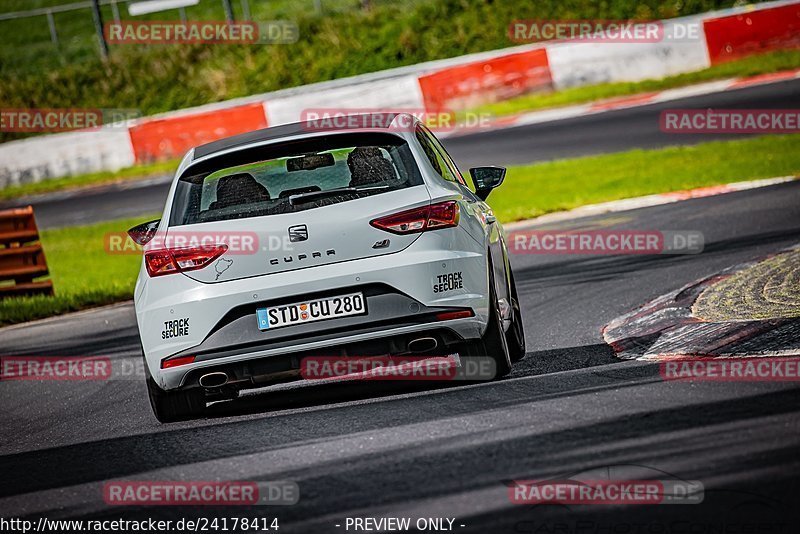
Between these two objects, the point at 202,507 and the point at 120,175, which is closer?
the point at 202,507

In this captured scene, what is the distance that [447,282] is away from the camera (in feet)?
24.2

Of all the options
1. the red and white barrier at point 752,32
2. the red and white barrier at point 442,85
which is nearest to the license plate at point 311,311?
the red and white barrier at point 442,85

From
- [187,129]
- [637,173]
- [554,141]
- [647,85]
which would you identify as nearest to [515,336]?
[637,173]

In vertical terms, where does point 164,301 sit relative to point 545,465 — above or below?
above

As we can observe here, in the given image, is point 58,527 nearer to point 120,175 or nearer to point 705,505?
point 705,505

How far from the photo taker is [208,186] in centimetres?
781

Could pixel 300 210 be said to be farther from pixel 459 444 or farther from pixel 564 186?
pixel 564 186

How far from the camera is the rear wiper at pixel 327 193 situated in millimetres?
7414

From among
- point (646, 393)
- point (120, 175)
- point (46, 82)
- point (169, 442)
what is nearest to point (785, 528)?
point (646, 393)

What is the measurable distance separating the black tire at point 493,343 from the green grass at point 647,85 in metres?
18.0

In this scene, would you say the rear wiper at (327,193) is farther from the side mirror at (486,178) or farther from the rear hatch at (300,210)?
the side mirror at (486,178)

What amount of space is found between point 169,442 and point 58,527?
1580mm

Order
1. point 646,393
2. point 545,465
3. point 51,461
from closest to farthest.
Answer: point 545,465 → point 646,393 → point 51,461

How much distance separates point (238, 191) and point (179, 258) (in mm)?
542
